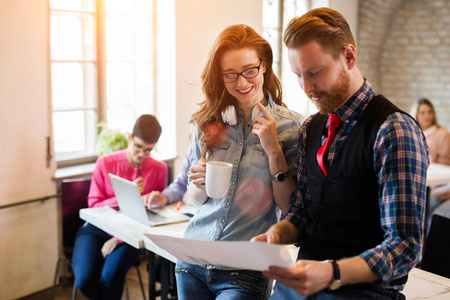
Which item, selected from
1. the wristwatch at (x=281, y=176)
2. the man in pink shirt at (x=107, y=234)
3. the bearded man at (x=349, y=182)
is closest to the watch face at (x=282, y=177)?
the wristwatch at (x=281, y=176)

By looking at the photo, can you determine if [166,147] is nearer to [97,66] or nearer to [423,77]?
[97,66]

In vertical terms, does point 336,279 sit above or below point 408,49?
below

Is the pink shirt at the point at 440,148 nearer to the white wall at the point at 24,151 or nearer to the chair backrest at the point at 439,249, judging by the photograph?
the chair backrest at the point at 439,249

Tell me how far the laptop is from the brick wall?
202 inches

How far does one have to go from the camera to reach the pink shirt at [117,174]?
126 inches

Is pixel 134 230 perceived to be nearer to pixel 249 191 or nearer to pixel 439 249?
pixel 249 191

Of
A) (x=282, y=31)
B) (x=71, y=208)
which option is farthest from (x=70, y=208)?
(x=282, y=31)

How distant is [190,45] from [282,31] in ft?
6.42

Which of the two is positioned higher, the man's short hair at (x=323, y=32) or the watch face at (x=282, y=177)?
the man's short hair at (x=323, y=32)

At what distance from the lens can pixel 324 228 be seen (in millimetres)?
1439

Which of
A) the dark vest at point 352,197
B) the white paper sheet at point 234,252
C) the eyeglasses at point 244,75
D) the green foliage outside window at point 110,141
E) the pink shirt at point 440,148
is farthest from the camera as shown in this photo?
the pink shirt at point 440,148

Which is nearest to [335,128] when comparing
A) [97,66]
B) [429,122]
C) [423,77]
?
[97,66]

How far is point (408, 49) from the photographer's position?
24.9 ft

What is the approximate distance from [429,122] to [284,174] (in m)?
3.99
